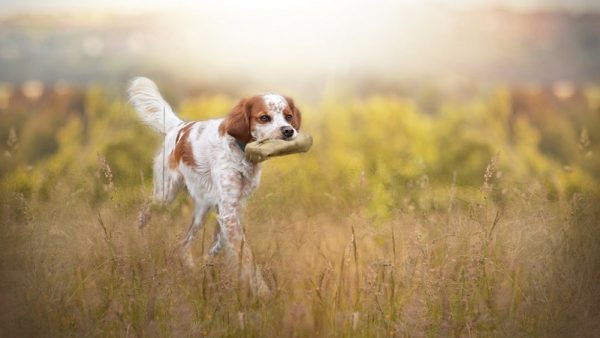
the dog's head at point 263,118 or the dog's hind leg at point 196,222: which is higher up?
the dog's head at point 263,118

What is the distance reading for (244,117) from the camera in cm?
429

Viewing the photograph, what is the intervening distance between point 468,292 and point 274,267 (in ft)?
3.82

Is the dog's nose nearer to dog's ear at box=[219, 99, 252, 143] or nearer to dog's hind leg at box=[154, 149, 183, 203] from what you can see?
dog's ear at box=[219, 99, 252, 143]

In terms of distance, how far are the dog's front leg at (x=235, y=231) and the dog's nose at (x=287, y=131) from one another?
49 centimetres

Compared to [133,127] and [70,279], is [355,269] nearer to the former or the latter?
[70,279]

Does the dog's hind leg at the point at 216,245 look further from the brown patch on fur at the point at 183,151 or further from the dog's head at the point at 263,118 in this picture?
the dog's head at the point at 263,118

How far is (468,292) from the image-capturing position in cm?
417

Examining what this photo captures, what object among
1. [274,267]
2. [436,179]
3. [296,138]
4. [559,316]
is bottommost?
[559,316]

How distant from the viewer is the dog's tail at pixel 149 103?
16.8ft

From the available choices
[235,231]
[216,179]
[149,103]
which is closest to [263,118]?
[216,179]

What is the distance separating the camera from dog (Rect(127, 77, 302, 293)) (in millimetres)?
4234

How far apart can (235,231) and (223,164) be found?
43 centimetres

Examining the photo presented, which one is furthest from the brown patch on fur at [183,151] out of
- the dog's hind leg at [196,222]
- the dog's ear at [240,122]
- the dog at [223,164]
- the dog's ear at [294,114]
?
the dog's ear at [294,114]

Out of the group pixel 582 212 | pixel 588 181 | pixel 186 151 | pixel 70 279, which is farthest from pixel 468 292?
pixel 70 279
